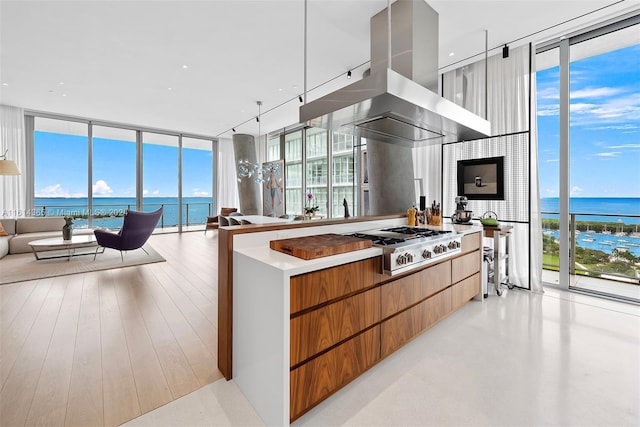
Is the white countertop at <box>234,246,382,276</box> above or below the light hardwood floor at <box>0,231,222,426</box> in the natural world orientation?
above

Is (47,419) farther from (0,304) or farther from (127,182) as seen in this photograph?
(127,182)

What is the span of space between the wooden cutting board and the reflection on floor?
350cm

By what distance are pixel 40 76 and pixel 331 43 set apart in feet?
15.6

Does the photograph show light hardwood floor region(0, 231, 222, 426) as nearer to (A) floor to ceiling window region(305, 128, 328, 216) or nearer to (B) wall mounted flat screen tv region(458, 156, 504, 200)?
(B) wall mounted flat screen tv region(458, 156, 504, 200)

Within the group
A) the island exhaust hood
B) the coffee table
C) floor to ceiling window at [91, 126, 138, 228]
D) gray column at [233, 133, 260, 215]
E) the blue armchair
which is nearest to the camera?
the island exhaust hood

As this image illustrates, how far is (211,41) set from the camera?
345cm

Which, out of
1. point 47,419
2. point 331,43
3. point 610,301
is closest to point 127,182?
point 331,43

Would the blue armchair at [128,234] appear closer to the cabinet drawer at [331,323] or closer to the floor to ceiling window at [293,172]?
the floor to ceiling window at [293,172]

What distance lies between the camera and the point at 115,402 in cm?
156

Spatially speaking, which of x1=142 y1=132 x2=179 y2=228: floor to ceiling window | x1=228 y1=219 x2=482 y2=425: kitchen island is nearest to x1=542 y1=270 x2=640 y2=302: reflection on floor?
x1=228 y1=219 x2=482 y2=425: kitchen island

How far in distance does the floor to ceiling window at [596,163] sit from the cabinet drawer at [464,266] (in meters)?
1.45

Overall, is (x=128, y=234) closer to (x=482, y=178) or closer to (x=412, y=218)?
(x=412, y=218)

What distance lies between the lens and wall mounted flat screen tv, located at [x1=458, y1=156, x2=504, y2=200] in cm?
362

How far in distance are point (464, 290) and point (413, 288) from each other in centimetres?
106
